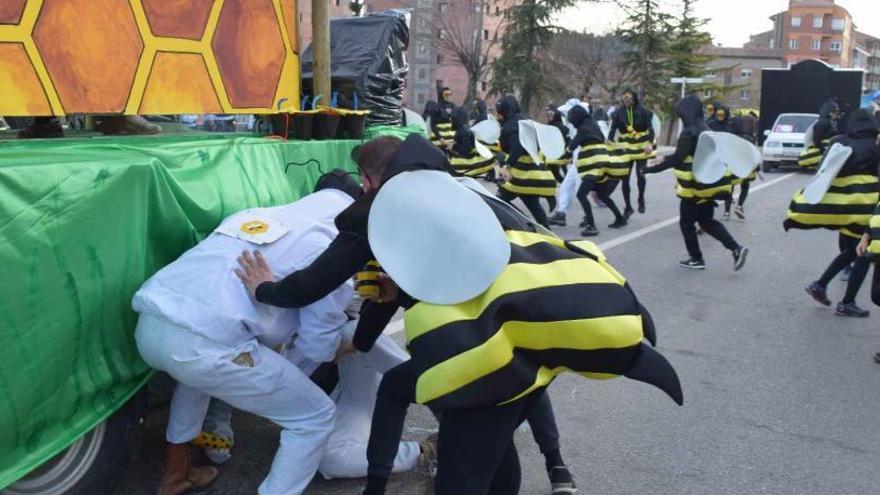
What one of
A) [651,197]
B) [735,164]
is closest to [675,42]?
[651,197]

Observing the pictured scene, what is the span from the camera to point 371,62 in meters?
6.89

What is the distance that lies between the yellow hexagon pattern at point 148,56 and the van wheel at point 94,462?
200 cm

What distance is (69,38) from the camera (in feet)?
14.4

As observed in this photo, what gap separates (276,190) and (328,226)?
1100 mm

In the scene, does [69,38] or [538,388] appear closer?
[538,388]

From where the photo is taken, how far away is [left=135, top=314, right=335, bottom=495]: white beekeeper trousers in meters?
2.79

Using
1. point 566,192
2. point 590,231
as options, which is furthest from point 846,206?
point 566,192

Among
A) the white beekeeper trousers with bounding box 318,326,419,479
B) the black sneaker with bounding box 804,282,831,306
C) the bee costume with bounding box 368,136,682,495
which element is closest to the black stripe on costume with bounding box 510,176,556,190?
the black sneaker with bounding box 804,282,831,306

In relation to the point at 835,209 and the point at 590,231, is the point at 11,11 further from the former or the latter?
the point at 590,231

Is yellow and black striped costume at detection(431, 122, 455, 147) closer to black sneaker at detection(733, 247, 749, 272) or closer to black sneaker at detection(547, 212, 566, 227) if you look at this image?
black sneaker at detection(547, 212, 566, 227)

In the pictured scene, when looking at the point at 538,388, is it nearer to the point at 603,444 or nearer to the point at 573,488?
the point at 573,488

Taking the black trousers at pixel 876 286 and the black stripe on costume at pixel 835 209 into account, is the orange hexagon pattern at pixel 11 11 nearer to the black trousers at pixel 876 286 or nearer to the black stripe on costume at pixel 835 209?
the black trousers at pixel 876 286

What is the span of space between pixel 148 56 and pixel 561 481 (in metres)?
3.40

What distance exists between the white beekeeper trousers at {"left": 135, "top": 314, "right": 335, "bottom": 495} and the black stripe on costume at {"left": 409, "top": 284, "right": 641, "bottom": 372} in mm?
883
